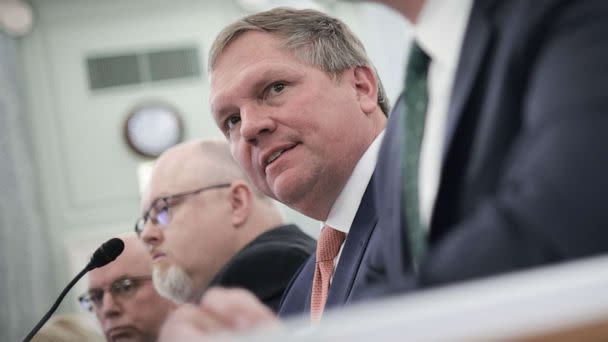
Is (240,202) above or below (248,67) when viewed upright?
below

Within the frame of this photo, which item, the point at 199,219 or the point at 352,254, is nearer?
the point at 352,254

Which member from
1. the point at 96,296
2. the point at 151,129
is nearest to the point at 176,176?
the point at 96,296

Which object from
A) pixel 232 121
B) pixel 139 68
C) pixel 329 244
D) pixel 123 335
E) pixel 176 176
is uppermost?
pixel 232 121

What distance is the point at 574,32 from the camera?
66 centimetres

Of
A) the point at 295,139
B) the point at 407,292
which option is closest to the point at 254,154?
the point at 295,139

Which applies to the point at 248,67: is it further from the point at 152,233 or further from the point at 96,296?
the point at 96,296

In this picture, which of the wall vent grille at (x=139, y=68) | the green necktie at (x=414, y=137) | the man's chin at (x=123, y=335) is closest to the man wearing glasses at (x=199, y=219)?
the man's chin at (x=123, y=335)

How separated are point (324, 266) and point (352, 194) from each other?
6.6 inches

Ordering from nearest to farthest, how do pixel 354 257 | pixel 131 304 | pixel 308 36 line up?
pixel 354 257
pixel 308 36
pixel 131 304

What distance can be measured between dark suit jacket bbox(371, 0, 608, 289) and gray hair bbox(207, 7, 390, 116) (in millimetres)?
725

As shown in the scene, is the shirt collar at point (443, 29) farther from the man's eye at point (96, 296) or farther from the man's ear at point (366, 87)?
the man's eye at point (96, 296)

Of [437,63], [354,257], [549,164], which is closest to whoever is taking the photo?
[549,164]

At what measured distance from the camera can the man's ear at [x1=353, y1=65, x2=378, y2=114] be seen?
152cm

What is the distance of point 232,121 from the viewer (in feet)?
4.91
